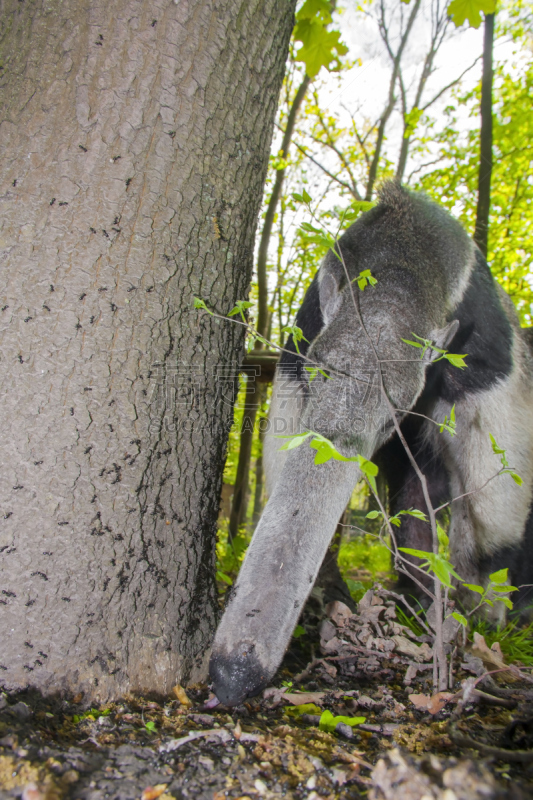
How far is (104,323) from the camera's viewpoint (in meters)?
1.81

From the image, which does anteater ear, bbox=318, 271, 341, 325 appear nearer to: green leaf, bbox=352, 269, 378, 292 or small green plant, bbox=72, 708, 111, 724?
green leaf, bbox=352, 269, 378, 292

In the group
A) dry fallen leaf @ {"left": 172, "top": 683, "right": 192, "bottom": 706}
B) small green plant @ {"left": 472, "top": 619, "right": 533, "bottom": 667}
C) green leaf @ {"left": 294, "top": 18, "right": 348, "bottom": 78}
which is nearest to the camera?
dry fallen leaf @ {"left": 172, "top": 683, "right": 192, "bottom": 706}

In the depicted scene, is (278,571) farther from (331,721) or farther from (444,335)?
(444,335)

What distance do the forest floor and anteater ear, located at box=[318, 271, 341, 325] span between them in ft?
6.00

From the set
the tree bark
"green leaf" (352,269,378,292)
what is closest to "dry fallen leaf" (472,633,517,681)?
"green leaf" (352,269,378,292)

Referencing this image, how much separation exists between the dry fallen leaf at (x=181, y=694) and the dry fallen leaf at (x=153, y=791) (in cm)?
61

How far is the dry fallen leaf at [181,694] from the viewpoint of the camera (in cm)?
179

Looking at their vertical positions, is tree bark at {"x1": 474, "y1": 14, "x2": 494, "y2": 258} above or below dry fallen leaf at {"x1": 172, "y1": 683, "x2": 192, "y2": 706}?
above

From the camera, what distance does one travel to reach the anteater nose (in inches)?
66.9

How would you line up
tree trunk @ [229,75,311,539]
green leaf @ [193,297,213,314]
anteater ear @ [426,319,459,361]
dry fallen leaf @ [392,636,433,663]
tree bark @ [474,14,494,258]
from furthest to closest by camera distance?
1. tree trunk @ [229,75,311,539]
2. tree bark @ [474,14,494,258]
3. anteater ear @ [426,319,459,361]
4. dry fallen leaf @ [392,636,433,663]
5. green leaf @ [193,297,213,314]

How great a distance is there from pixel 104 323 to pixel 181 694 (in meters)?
1.47

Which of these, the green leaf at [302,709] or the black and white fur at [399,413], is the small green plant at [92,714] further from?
the green leaf at [302,709]

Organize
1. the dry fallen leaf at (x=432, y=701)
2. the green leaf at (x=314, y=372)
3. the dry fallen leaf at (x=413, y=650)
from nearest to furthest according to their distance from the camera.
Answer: the dry fallen leaf at (x=432, y=701), the green leaf at (x=314, y=372), the dry fallen leaf at (x=413, y=650)

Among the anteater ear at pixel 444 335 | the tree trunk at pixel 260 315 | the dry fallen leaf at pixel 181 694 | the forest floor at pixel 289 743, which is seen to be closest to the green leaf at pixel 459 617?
the forest floor at pixel 289 743
